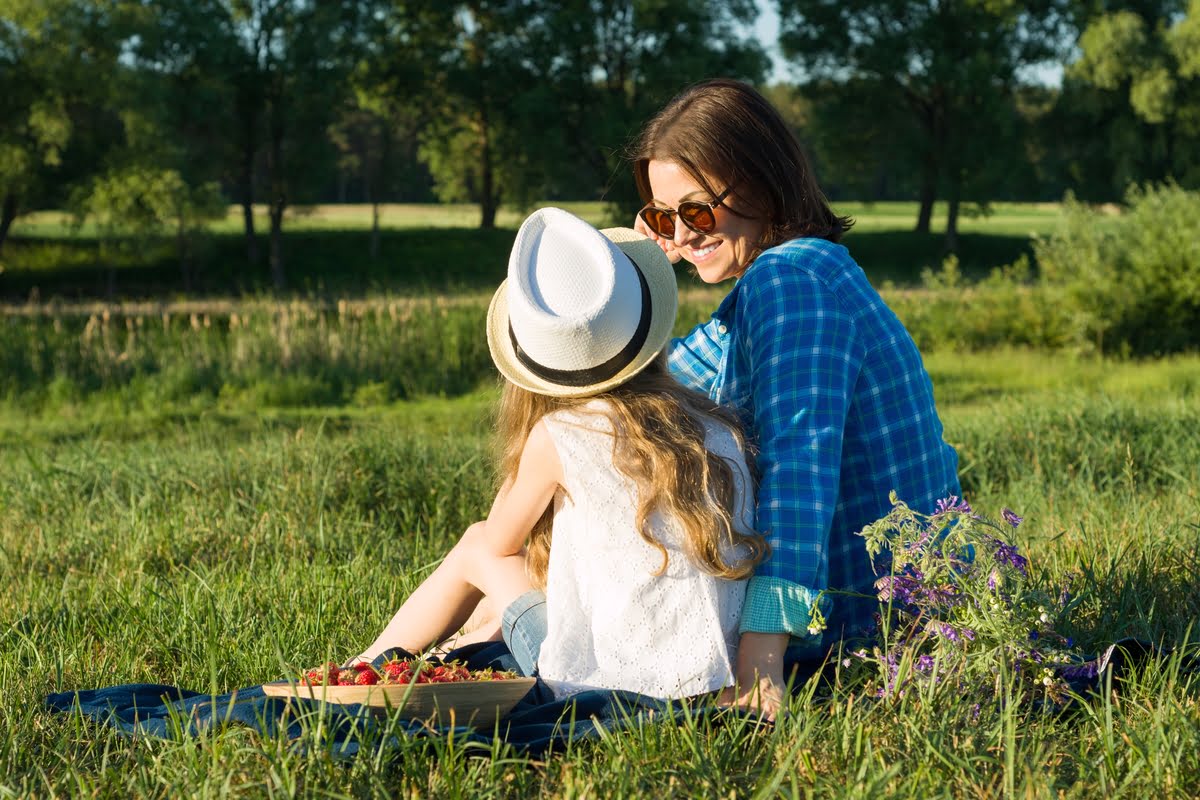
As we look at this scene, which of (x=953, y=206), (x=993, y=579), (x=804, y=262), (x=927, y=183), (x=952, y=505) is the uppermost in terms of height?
(x=927, y=183)

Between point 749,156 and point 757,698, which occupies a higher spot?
point 749,156

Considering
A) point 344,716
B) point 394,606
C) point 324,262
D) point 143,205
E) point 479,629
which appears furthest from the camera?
point 324,262

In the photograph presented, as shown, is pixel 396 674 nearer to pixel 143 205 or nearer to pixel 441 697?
pixel 441 697

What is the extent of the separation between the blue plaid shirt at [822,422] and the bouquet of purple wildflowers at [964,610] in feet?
0.52

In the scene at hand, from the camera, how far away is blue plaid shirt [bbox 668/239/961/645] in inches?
97.7

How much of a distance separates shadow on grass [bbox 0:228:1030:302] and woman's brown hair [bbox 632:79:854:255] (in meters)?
26.1

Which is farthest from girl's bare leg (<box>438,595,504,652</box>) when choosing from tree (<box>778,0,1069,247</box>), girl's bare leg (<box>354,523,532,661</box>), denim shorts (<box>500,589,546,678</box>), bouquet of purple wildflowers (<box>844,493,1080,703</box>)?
tree (<box>778,0,1069,247</box>)

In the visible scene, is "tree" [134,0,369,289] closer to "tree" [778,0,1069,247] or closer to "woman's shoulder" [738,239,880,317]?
"tree" [778,0,1069,247]

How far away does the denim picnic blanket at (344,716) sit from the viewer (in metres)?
2.29

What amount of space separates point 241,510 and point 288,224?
133ft

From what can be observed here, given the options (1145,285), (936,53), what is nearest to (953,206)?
(936,53)

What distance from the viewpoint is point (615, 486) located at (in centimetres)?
250

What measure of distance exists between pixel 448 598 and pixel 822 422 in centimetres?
94

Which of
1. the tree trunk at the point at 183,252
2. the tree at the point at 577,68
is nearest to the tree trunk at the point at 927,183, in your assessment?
the tree at the point at 577,68
